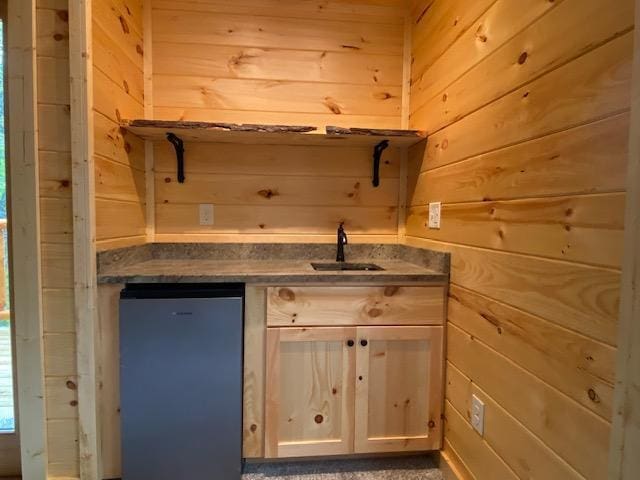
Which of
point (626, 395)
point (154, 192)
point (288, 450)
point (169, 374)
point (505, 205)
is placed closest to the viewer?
point (626, 395)

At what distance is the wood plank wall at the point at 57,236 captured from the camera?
1282 mm

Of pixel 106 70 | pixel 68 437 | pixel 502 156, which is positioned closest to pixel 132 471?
pixel 68 437

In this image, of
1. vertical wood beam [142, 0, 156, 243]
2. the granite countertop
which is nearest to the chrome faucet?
the granite countertop

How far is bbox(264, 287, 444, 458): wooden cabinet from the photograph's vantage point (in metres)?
1.50

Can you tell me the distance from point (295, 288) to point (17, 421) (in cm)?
128

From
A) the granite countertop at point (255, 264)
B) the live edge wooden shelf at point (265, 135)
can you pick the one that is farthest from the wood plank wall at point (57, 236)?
the live edge wooden shelf at point (265, 135)

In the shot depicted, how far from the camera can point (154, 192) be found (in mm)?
1910

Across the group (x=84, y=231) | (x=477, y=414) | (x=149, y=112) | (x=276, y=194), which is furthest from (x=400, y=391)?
(x=149, y=112)

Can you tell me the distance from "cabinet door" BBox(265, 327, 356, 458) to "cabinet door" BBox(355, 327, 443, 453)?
0.22 feet

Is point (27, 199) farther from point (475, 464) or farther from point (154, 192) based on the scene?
point (475, 464)

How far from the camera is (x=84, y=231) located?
4.31ft

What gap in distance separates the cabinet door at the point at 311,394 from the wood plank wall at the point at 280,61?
3.97 feet

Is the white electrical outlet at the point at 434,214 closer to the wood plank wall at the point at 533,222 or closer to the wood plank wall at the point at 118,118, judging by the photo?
the wood plank wall at the point at 533,222

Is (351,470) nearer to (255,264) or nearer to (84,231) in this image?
(255,264)
